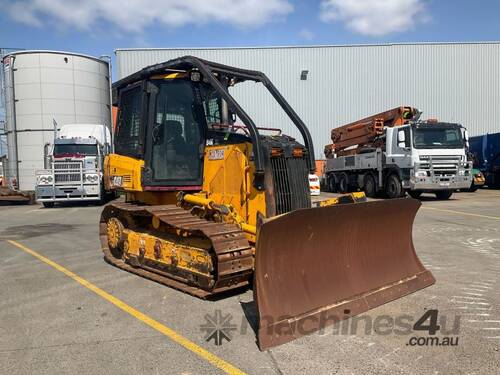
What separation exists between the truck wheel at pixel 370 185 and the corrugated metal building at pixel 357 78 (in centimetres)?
1043

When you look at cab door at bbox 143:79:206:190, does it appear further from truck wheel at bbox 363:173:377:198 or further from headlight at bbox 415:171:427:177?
truck wheel at bbox 363:173:377:198

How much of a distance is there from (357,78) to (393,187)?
1495 centimetres

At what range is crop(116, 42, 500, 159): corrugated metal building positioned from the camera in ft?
98.8

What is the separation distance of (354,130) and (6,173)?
60.0ft

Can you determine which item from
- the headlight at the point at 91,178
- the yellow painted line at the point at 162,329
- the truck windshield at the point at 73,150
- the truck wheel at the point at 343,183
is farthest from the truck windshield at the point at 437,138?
the yellow painted line at the point at 162,329

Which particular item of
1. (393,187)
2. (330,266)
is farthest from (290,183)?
(393,187)

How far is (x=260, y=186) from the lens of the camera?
5488 mm

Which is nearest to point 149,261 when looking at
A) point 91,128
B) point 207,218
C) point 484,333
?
point 207,218

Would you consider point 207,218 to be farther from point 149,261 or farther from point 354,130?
point 354,130

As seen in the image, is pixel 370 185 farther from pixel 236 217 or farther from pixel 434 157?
pixel 236 217

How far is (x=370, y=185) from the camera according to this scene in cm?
1970

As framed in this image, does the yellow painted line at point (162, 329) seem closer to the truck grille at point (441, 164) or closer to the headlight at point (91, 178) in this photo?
the headlight at point (91, 178)

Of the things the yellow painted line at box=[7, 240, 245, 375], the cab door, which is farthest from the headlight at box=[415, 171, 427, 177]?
the yellow painted line at box=[7, 240, 245, 375]

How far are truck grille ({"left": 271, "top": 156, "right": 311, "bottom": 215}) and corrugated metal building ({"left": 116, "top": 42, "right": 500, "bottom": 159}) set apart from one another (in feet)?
79.0
